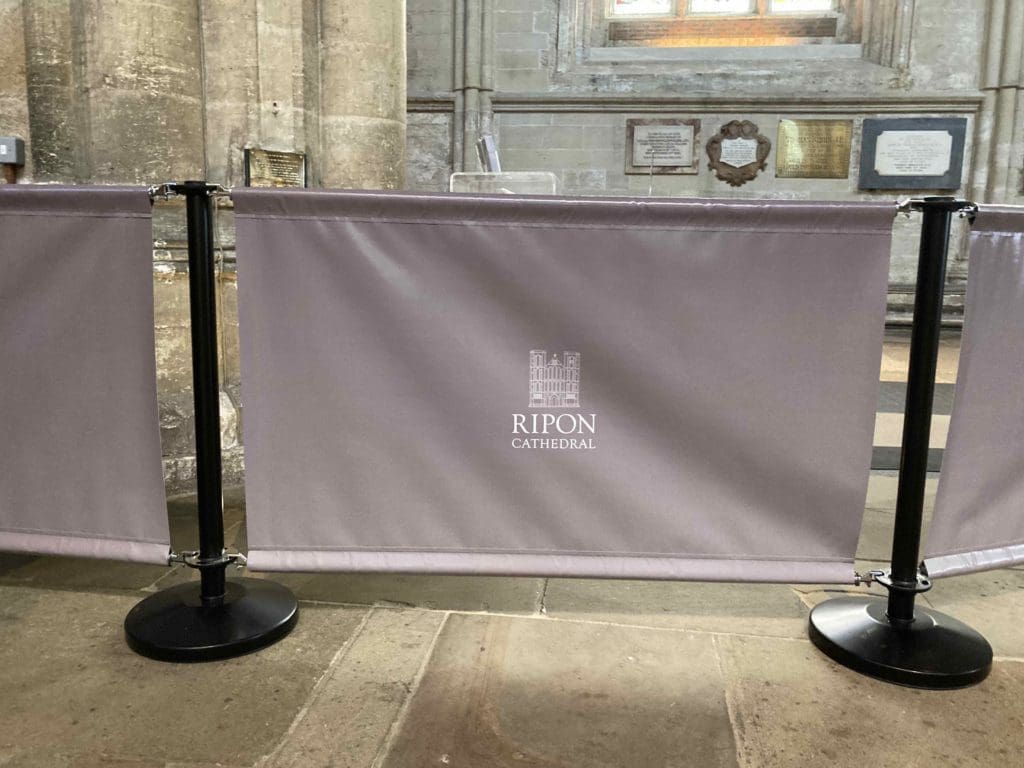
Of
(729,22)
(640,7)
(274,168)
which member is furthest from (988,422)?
(640,7)

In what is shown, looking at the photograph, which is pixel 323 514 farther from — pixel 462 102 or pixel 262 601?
pixel 462 102

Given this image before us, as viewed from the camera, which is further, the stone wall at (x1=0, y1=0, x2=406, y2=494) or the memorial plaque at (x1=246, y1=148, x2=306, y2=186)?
the memorial plaque at (x1=246, y1=148, x2=306, y2=186)

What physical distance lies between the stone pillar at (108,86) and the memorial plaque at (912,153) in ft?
30.6

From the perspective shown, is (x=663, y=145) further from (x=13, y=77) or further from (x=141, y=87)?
(x=13, y=77)

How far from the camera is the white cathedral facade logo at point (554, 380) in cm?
238

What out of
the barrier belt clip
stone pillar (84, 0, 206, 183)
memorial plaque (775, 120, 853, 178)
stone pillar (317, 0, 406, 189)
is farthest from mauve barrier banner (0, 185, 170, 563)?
memorial plaque (775, 120, 853, 178)

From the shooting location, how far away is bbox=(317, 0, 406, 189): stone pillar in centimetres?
454

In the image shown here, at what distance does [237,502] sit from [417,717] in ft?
7.13

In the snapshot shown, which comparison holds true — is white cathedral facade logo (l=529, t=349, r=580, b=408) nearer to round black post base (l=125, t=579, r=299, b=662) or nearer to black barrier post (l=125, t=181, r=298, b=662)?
black barrier post (l=125, t=181, r=298, b=662)

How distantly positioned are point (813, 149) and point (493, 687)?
10.3 metres

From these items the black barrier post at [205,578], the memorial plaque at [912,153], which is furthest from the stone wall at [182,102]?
the memorial plaque at [912,153]

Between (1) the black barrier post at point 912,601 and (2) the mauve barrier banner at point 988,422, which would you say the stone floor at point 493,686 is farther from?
(2) the mauve barrier banner at point 988,422

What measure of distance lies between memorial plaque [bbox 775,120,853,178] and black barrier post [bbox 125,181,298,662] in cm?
989

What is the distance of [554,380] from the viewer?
2.38m
